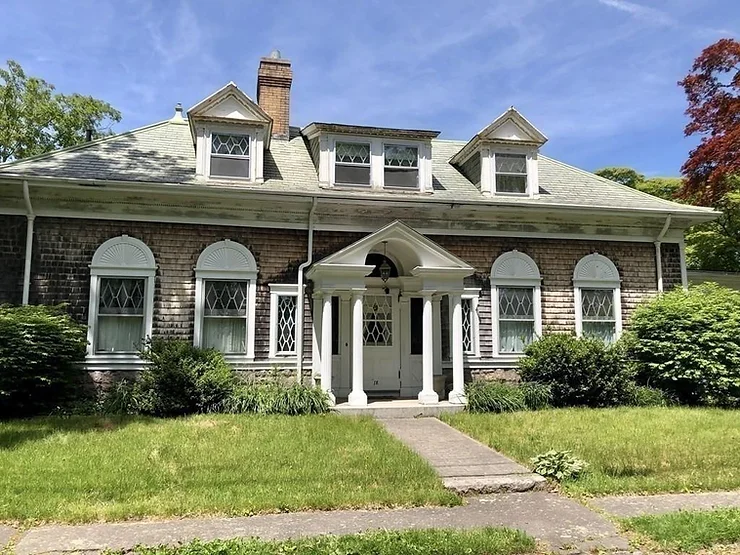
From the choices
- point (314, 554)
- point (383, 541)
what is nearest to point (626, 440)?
point (383, 541)

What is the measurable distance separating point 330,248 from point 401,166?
2539 mm

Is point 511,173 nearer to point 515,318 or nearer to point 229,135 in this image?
point 515,318

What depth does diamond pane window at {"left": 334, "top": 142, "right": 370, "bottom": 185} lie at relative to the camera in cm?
1238

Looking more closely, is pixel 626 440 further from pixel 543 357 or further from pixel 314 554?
pixel 314 554

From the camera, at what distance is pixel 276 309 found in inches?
452

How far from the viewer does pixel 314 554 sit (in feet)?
12.9

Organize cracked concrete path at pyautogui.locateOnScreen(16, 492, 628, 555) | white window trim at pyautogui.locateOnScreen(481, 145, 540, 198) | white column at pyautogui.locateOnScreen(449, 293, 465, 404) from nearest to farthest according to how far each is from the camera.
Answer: cracked concrete path at pyautogui.locateOnScreen(16, 492, 628, 555) < white column at pyautogui.locateOnScreen(449, 293, 465, 404) < white window trim at pyautogui.locateOnScreen(481, 145, 540, 198)

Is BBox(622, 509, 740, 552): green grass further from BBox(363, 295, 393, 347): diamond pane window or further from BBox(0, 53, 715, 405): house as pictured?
BBox(363, 295, 393, 347): diamond pane window

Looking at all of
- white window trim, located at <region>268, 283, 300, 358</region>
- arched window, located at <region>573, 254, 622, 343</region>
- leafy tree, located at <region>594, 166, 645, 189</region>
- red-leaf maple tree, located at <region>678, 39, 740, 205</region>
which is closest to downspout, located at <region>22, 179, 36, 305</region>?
white window trim, located at <region>268, 283, 300, 358</region>

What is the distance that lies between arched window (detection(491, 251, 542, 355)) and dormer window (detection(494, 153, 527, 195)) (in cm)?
164

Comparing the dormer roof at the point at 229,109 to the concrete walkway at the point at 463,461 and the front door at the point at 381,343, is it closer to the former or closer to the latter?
the front door at the point at 381,343

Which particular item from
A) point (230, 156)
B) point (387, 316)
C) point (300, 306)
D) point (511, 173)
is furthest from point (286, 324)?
point (511, 173)

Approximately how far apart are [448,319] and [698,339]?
499 centimetres

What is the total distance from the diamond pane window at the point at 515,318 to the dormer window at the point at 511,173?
239 centimetres
